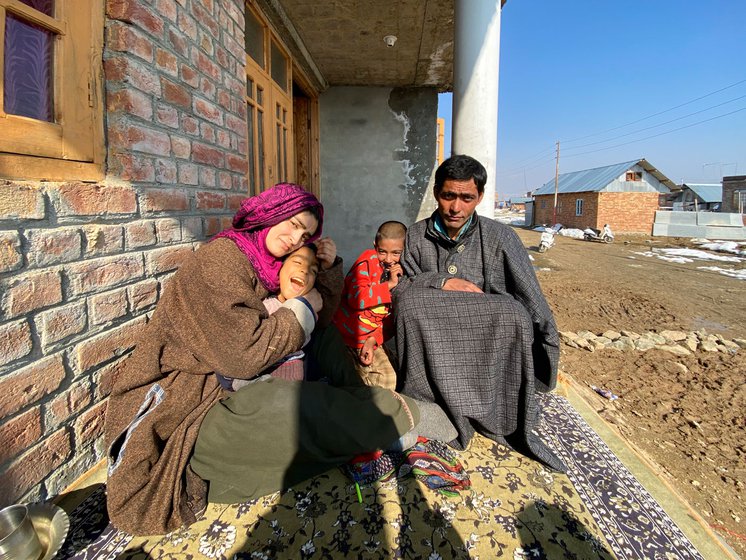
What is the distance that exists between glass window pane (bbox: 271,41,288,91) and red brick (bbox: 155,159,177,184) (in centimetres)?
262

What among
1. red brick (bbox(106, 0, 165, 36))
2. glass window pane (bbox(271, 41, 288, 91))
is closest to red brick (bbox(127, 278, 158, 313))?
red brick (bbox(106, 0, 165, 36))

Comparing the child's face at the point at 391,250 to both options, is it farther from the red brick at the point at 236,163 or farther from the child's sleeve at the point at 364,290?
the red brick at the point at 236,163

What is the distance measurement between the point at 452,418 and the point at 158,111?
2049 mm

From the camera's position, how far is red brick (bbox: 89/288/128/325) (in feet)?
4.79

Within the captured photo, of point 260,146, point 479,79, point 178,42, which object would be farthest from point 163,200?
point 479,79

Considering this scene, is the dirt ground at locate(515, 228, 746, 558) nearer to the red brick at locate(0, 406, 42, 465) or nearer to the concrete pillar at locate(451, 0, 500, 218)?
the concrete pillar at locate(451, 0, 500, 218)

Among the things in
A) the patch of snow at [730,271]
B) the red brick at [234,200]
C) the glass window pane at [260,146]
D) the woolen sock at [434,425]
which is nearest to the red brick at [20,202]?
the red brick at [234,200]

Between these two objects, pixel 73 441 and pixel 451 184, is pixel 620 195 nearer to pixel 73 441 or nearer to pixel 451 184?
pixel 451 184

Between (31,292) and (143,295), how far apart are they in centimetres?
50

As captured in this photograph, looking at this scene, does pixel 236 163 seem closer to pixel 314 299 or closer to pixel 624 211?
pixel 314 299

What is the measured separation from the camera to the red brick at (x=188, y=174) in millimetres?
1958

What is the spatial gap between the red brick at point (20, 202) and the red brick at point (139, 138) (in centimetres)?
43

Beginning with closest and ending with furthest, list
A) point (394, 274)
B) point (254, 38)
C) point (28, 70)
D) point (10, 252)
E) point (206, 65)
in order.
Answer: point (10, 252), point (28, 70), point (206, 65), point (394, 274), point (254, 38)

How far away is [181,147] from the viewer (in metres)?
1.95
